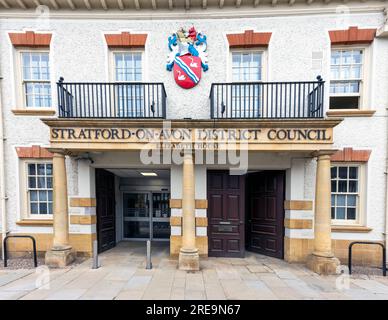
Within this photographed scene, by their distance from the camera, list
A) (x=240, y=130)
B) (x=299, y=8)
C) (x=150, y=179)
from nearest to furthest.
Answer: (x=240, y=130) → (x=299, y=8) → (x=150, y=179)

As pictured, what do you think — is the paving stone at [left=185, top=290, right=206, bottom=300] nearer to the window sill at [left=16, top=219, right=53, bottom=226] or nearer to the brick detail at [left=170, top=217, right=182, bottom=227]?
the brick detail at [left=170, top=217, right=182, bottom=227]

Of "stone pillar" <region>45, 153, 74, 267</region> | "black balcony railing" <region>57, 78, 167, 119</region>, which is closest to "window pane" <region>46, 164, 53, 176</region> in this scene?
"stone pillar" <region>45, 153, 74, 267</region>

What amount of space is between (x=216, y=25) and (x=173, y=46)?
144 centimetres

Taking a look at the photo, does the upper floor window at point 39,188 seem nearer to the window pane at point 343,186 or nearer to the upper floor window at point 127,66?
the upper floor window at point 127,66

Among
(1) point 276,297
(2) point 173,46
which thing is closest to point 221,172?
(1) point 276,297

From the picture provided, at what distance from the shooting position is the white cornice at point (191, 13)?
19.5ft

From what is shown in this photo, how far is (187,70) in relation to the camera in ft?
19.8

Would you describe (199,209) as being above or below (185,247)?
above

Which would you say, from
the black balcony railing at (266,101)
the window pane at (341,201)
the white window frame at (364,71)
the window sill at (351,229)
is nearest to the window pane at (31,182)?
the black balcony railing at (266,101)

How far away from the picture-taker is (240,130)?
5.21m

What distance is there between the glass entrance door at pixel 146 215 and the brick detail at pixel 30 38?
19.4 feet

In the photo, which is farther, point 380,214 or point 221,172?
point 221,172

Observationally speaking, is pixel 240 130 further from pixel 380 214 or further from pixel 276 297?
pixel 380 214

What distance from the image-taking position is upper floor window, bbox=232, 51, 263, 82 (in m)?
6.34
